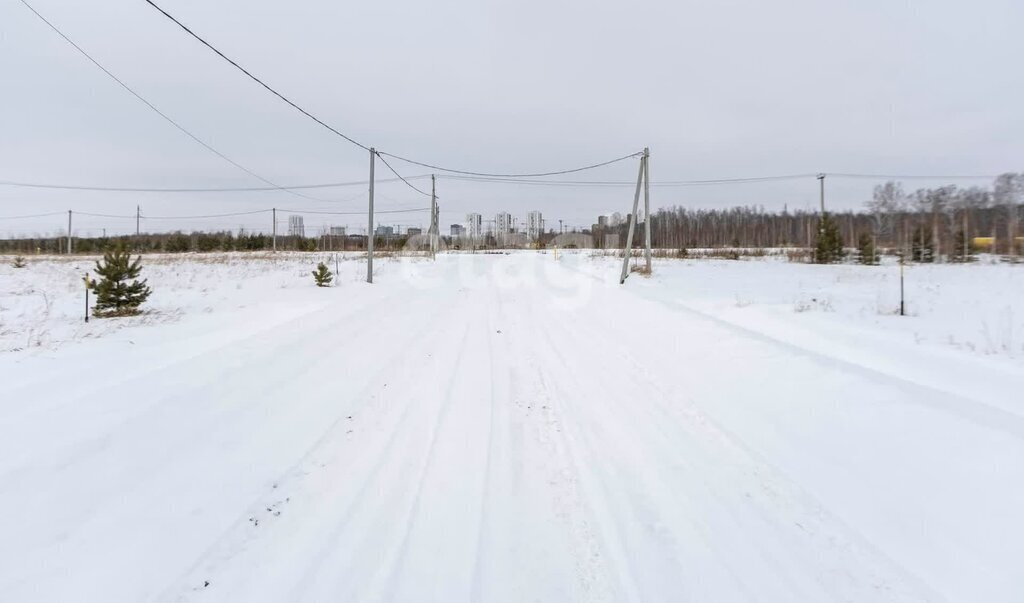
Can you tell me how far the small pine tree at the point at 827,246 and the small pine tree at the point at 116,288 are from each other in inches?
1572

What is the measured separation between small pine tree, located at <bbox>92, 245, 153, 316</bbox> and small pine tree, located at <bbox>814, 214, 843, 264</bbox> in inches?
1572

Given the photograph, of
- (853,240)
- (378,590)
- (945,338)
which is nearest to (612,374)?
(378,590)

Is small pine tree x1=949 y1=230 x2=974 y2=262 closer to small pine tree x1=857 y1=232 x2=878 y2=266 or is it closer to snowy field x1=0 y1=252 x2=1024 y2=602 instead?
small pine tree x1=857 y1=232 x2=878 y2=266

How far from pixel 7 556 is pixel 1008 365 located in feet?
32.4

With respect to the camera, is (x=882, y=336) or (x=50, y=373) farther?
(x=882, y=336)

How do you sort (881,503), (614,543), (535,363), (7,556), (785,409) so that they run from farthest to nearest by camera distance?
(535,363)
(785,409)
(881,503)
(614,543)
(7,556)

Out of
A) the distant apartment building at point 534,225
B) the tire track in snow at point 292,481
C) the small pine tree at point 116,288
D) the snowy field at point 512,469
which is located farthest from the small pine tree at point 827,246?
the distant apartment building at point 534,225

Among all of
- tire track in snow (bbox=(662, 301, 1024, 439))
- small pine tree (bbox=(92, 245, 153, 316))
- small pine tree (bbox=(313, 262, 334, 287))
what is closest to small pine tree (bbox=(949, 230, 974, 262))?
tire track in snow (bbox=(662, 301, 1024, 439))

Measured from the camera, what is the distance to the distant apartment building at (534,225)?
4710 inches

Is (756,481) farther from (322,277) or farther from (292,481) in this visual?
(322,277)

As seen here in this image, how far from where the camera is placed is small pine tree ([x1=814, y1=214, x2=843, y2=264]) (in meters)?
34.9

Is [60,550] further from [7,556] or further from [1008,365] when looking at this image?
[1008,365]

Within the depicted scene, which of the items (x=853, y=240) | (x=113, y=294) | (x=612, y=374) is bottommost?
(x=612, y=374)

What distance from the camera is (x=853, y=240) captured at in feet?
220
